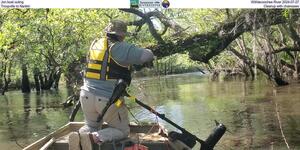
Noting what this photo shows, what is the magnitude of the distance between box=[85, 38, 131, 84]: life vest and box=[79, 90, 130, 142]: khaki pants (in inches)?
12.2

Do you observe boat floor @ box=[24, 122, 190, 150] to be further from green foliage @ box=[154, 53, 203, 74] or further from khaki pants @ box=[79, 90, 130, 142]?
green foliage @ box=[154, 53, 203, 74]

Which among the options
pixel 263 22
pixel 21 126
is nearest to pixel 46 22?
pixel 21 126

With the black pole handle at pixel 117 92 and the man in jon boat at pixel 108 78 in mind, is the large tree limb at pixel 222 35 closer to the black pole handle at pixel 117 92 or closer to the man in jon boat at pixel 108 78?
the man in jon boat at pixel 108 78

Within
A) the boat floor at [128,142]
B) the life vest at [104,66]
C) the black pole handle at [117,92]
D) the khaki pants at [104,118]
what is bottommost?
the boat floor at [128,142]

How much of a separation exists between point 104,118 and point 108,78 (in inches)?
24.3

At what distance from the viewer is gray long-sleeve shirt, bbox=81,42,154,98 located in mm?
6555

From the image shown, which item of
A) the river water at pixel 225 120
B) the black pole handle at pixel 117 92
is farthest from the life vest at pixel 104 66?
the river water at pixel 225 120

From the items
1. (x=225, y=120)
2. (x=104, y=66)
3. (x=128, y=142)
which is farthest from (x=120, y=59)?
(x=225, y=120)

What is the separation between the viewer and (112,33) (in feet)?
22.7

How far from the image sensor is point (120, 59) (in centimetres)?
669

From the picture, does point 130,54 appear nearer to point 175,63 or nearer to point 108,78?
point 108,78

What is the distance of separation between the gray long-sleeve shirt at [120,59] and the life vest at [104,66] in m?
0.07

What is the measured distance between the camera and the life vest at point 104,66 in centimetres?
677

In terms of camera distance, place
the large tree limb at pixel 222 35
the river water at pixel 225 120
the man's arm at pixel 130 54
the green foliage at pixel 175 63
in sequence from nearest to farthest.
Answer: the man's arm at pixel 130 54, the river water at pixel 225 120, the large tree limb at pixel 222 35, the green foliage at pixel 175 63
